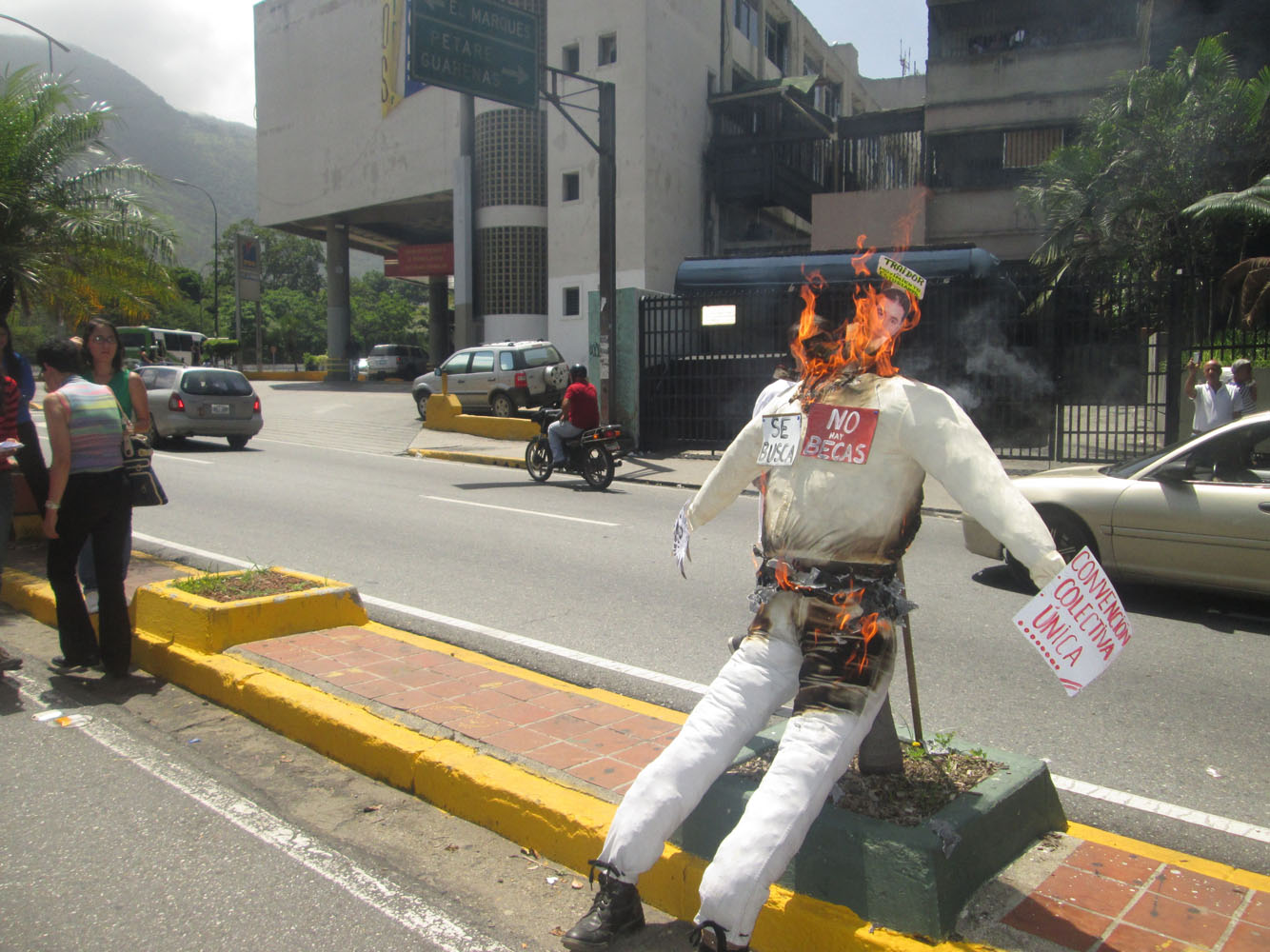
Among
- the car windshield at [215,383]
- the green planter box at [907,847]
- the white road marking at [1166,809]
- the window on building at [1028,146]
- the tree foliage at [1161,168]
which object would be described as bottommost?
the white road marking at [1166,809]

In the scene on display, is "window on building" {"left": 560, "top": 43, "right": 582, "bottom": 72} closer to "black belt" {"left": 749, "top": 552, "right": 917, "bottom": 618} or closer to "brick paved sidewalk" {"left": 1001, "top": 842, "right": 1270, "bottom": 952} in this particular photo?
"black belt" {"left": 749, "top": 552, "right": 917, "bottom": 618}

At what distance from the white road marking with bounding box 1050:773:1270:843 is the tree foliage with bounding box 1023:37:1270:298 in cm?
1385

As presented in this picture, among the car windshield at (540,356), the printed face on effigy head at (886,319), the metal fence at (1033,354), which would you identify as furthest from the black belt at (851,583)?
the car windshield at (540,356)

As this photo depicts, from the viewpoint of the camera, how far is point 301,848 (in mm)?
3395

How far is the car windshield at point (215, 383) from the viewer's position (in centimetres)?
1747

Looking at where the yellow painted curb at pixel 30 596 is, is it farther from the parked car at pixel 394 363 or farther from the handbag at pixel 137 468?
the parked car at pixel 394 363

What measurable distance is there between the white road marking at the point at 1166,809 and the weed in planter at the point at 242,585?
4.08 metres

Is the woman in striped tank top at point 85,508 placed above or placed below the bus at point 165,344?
below

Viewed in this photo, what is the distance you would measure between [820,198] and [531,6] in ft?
36.6

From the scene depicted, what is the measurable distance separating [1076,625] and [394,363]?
39607 millimetres

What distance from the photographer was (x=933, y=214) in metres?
27.0

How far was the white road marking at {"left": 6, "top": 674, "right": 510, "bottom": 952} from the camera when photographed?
291 cm

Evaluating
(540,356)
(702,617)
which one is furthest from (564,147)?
(702,617)

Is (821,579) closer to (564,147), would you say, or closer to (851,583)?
(851,583)
